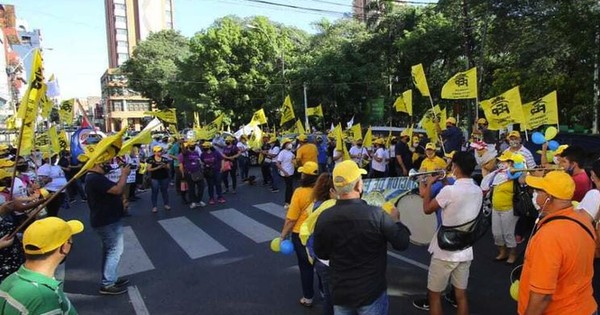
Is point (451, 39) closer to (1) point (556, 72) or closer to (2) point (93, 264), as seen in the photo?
(1) point (556, 72)

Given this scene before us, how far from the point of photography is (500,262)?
6.16 metres

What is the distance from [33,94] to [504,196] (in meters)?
5.82

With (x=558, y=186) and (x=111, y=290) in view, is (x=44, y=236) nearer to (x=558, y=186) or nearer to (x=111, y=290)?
(x=558, y=186)

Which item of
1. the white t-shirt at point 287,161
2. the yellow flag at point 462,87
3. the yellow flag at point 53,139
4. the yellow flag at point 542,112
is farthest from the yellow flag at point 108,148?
the yellow flag at point 53,139

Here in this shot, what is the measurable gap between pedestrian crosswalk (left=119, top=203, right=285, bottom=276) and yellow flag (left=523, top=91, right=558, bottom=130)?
560 centimetres

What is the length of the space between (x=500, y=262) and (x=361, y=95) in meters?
23.4

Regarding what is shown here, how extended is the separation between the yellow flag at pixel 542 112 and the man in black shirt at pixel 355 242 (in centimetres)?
740

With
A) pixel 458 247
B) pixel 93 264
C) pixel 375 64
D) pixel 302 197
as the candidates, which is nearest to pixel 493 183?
pixel 458 247

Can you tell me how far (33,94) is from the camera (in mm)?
4590

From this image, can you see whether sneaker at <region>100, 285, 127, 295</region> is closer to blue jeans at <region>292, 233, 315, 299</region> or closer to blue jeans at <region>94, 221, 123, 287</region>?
blue jeans at <region>94, 221, 123, 287</region>

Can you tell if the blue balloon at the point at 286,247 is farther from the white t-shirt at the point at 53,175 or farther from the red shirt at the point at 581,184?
the white t-shirt at the point at 53,175

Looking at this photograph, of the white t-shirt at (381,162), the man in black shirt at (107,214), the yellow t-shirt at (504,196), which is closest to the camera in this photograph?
the man in black shirt at (107,214)

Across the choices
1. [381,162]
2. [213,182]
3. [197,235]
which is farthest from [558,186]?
[213,182]

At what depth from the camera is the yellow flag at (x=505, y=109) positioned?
891cm
